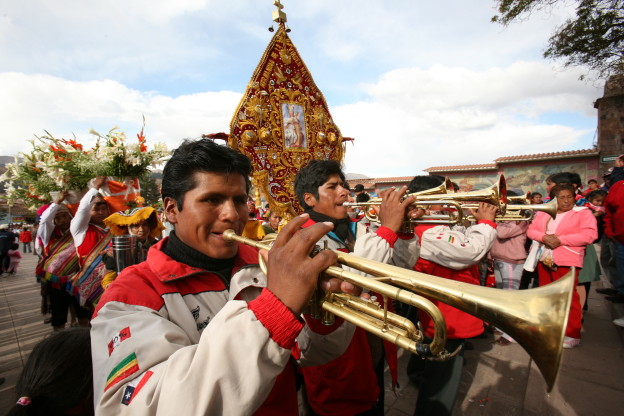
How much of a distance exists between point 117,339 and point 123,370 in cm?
11

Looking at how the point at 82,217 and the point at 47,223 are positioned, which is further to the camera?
the point at 47,223

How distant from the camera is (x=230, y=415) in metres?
0.77

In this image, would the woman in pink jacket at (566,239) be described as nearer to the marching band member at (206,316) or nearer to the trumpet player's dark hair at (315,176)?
the trumpet player's dark hair at (315,176)

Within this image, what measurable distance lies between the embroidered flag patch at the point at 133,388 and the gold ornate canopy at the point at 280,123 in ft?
9.53

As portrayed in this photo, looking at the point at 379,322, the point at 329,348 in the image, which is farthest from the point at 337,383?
the point at 379,322

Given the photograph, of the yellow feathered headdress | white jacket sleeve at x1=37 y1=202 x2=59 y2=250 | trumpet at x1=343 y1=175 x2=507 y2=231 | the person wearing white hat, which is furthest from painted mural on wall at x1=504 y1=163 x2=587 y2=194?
the person wearing white hat

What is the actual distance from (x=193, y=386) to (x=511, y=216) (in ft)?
12.4

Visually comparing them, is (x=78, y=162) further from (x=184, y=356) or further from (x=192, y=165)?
(x=184, y=356)

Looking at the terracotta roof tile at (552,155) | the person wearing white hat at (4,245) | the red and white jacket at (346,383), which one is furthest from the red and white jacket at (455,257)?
the terracotta roof tile at (552,155)

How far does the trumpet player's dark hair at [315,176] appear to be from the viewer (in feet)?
9.29

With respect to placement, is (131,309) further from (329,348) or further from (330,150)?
(330,150)

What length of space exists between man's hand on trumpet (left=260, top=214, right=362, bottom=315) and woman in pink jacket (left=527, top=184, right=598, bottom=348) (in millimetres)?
4573

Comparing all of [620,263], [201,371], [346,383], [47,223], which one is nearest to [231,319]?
[201,371]

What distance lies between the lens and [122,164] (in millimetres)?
3809
